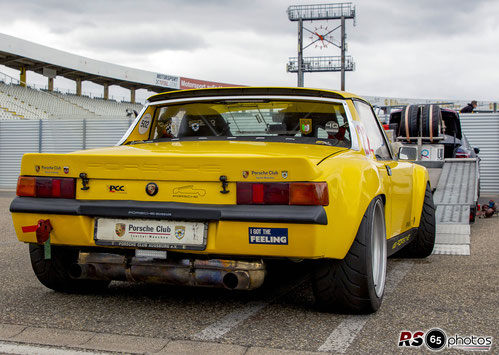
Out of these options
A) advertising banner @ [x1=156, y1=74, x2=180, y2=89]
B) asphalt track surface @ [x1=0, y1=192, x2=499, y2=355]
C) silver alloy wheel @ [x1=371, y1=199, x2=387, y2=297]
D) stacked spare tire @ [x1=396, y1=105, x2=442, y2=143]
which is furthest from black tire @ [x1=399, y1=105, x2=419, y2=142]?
advertising banner @ [x1=156, y1=74, x2=180, y2=89]

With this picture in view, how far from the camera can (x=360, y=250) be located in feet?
11.3

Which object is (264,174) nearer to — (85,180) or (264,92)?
(85,180)

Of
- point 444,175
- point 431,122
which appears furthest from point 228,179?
point 431,122

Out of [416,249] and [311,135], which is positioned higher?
[311,135]

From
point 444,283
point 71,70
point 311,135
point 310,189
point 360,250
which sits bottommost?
point 444,283

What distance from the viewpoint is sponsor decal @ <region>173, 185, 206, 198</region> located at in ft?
11.0

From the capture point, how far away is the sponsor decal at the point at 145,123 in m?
4.70

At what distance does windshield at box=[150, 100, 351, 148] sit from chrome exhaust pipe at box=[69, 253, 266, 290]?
44.2 inches

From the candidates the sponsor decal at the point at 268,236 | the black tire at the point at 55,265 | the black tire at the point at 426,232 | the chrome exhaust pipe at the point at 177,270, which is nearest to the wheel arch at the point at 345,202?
the sponsor decal at the point at 268,236

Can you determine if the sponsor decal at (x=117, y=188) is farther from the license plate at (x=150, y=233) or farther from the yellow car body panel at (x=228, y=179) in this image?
the license plate at (x=150, y=233)

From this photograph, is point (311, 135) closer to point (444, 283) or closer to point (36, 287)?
point (444, 283)

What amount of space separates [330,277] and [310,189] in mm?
604

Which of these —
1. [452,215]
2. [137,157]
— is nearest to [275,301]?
[137,157]

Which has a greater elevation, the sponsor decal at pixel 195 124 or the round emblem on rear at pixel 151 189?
the sponsor decal at pixel 195 124
